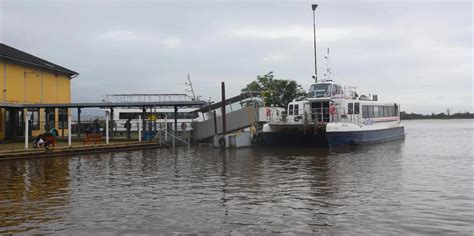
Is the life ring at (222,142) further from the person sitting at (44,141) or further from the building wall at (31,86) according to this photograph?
the building wall at (31,86)

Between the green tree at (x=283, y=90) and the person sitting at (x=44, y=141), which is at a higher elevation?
the green tree at (x=283, y=90)

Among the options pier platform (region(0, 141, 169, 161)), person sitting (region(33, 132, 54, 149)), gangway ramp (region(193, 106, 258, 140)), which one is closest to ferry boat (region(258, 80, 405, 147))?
gangway ramp (region(193, 106, 258, 140))

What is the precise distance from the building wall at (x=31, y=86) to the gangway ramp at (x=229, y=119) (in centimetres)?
1134

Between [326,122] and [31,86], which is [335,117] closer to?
[326,122]

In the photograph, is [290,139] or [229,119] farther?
[229,119]

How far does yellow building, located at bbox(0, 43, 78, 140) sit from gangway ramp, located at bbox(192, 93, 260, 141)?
1002cm

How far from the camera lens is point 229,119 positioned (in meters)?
30.9

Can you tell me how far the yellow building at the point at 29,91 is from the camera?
30.0 metres

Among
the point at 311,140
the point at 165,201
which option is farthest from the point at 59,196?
the point at 311,140

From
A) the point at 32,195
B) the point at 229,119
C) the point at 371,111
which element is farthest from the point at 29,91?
the point at 32,195

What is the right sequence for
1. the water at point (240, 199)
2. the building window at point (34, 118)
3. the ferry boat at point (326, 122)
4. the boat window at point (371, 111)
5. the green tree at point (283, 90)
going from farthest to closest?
the green tree at point (283, 90), the building window at point (34, 118), the boat window at point (371, 111), the ferry boat at point (326, 122), the water at point (240, 199)

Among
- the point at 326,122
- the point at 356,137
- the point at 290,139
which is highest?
the point at 326,122

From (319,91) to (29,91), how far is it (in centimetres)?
1993

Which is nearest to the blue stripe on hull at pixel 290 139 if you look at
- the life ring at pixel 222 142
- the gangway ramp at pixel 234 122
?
the gangway ramp at pixel 234 122
